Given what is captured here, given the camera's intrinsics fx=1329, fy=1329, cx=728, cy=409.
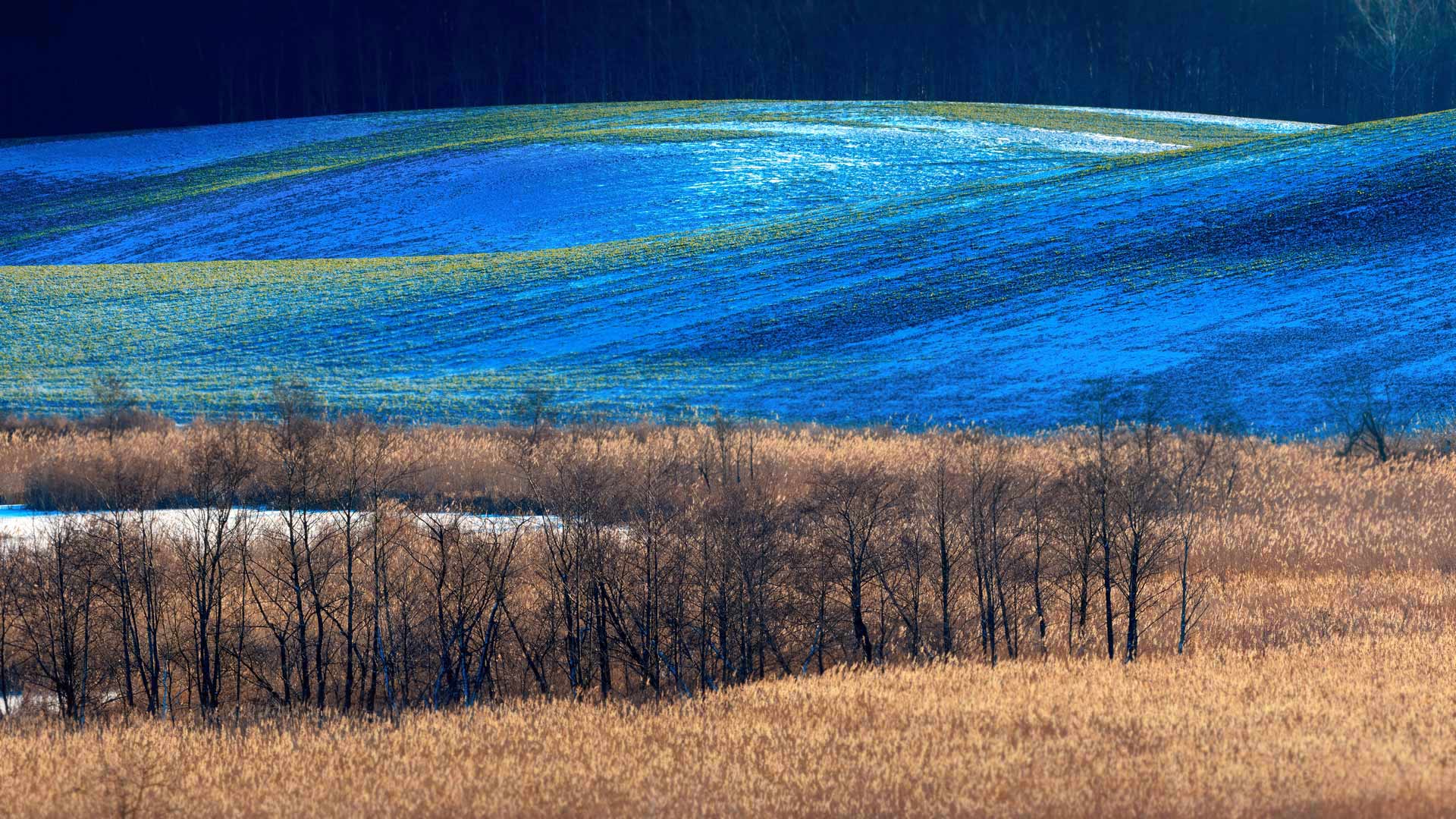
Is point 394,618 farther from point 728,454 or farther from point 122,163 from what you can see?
point 122,163

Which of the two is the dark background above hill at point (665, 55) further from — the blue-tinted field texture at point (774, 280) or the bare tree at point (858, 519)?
the bare tree at point (858, 519)

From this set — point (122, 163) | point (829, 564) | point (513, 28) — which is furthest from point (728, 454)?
point (513, 28)

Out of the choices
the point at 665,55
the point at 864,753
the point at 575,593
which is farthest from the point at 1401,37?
the point at 864,753

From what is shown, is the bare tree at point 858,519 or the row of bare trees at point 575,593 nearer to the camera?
the row of bare trees at point 575,593

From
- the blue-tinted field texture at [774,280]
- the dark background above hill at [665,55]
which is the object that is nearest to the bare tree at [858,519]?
the blue-tinted field texture at [774,280]

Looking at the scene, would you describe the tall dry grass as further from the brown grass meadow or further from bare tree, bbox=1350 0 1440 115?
bare tree, bbox=1350 0 1440 115
